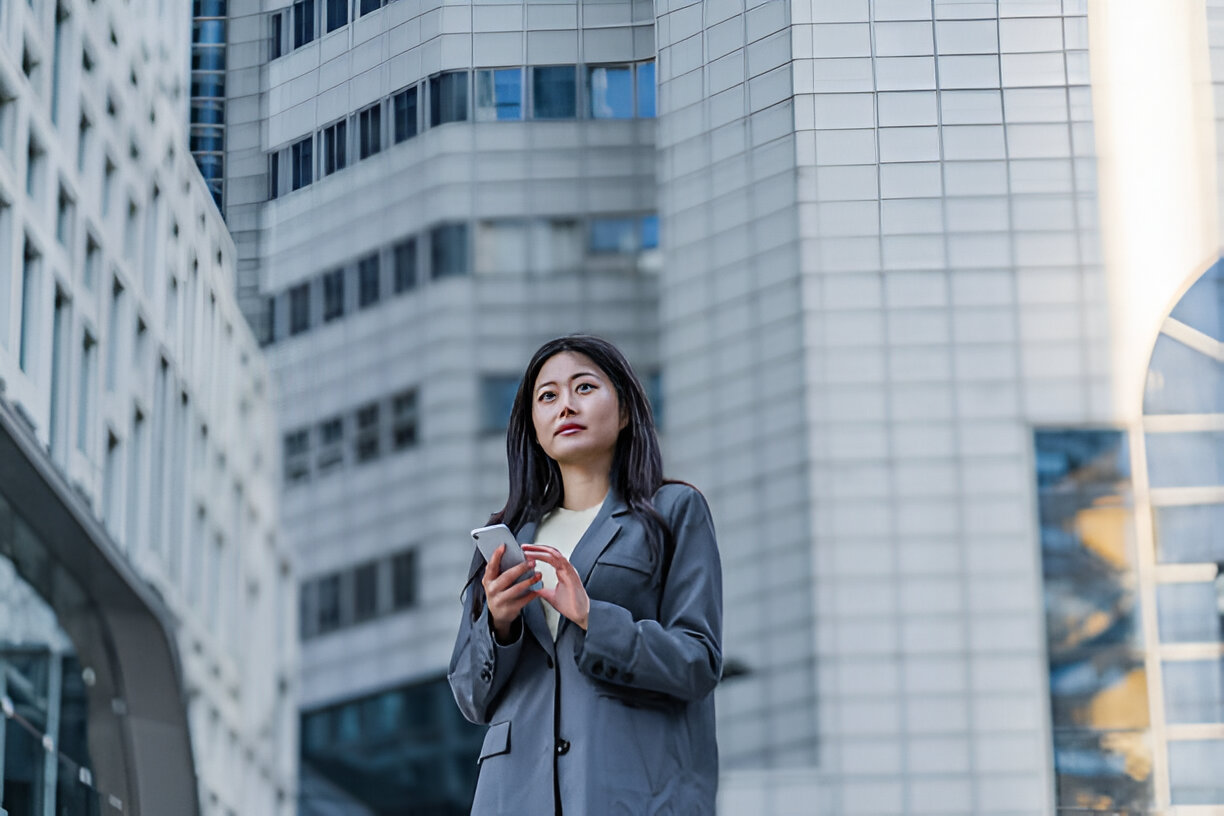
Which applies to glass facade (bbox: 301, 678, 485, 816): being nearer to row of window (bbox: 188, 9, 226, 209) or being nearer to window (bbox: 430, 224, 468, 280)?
window (bbox: 430, 224, 468, 280)

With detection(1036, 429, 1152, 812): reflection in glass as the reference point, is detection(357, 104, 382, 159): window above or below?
above

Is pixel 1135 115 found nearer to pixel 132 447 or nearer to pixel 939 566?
pixel 132 447

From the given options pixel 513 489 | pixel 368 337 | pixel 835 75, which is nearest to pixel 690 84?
pixel 835 75

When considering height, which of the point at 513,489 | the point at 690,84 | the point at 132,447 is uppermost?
the point at 690,84

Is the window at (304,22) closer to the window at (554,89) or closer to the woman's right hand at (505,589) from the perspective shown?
the window at (554,89)

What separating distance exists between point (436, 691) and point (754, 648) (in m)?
10.8

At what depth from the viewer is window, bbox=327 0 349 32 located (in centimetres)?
737

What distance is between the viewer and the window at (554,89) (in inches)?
288

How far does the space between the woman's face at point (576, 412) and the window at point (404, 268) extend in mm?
16519

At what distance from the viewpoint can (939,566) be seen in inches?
475

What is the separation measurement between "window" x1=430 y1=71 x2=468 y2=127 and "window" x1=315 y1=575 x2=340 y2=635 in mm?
22025

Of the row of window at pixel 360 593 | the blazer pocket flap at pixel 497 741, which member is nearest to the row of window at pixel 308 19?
the blazer pocket flap at pixel 497 741

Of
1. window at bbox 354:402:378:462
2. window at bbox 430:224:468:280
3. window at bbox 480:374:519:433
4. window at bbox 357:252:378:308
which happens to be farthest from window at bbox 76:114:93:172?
window at bbox 480:374:519:433

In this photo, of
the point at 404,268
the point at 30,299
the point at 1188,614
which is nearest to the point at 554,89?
the point at 1188,614
